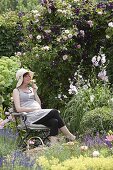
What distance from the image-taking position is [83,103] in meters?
8.74

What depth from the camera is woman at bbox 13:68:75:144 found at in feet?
25.9

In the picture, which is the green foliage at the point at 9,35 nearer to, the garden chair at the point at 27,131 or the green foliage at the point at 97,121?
the garden chair at the point at 27,131

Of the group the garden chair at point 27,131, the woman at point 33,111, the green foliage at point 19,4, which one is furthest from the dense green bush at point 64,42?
the green foliage at point 19,4

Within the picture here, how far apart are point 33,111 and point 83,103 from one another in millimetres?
1033

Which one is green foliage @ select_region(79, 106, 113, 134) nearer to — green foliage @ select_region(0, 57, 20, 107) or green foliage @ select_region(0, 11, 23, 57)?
green foliage @ select_region(0, 57, 20, 107)

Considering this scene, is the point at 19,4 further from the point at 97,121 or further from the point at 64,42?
the point at 97,121

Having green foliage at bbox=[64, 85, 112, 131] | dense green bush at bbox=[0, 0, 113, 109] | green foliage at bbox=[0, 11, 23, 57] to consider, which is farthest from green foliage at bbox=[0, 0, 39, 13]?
green foliage at bbox=[64, 85, 112, 131]

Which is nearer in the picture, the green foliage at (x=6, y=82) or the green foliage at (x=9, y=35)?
the green foliage at (x=6, y=82)

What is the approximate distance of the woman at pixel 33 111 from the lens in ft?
25.9

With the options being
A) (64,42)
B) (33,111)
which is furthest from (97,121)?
(64,42)

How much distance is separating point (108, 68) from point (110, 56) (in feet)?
0.78

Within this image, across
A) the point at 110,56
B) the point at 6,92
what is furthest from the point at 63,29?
the point at 6,92

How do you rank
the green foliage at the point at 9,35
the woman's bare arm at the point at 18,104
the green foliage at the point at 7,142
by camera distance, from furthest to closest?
1. the green foliage at the point at 9,35
2. the woman's bare arm at the point at 18,104
3. the green foliage at the point at 7,142

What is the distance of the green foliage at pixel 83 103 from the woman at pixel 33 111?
0.71m
